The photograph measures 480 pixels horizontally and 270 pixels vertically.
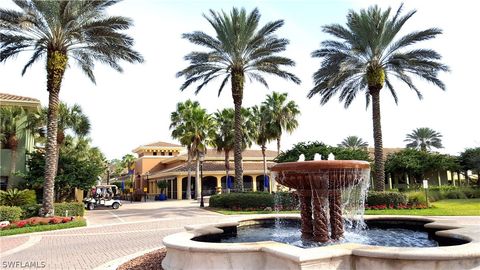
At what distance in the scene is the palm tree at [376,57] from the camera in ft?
79.9

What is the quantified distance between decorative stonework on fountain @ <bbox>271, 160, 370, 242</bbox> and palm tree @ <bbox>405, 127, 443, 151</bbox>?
75396mm

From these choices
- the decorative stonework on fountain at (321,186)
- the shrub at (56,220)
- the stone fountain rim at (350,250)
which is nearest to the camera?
the stone fountain rim at (350,250)

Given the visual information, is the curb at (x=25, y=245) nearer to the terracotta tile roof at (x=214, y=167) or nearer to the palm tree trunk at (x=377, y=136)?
the palm tree trunk at (x=377, y=136)

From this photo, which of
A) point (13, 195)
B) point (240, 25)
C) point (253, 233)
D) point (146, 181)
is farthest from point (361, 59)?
point (146, 181)

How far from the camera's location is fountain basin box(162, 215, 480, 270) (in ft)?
17.2

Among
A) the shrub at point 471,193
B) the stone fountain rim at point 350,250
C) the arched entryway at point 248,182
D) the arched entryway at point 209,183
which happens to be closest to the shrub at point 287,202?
the shrub at point 471,193

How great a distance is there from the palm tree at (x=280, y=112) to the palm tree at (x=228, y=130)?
10.4ft

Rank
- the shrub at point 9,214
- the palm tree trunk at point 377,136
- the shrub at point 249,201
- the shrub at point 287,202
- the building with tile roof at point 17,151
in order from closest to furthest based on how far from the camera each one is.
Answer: the shrub at point 9,214 → the shrub at point 287,202 → the shrub at point 249,201 → the palm tree trunk at point 377,136 → the building with tile roof at point 17,151

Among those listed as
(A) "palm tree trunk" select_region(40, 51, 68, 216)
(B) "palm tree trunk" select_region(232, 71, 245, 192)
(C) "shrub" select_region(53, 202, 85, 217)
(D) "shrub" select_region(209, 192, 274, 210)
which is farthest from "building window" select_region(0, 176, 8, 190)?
(B) "palm tree trunk" select_region(232, 71, 245, 192)

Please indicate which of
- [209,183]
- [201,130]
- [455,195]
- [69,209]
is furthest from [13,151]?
[455,195]

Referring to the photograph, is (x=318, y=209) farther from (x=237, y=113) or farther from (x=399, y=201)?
(x=237, y=113)

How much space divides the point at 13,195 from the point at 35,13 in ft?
34.7

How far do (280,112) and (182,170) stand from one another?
48.1ft

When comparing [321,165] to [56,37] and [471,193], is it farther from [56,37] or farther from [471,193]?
[471,193]
